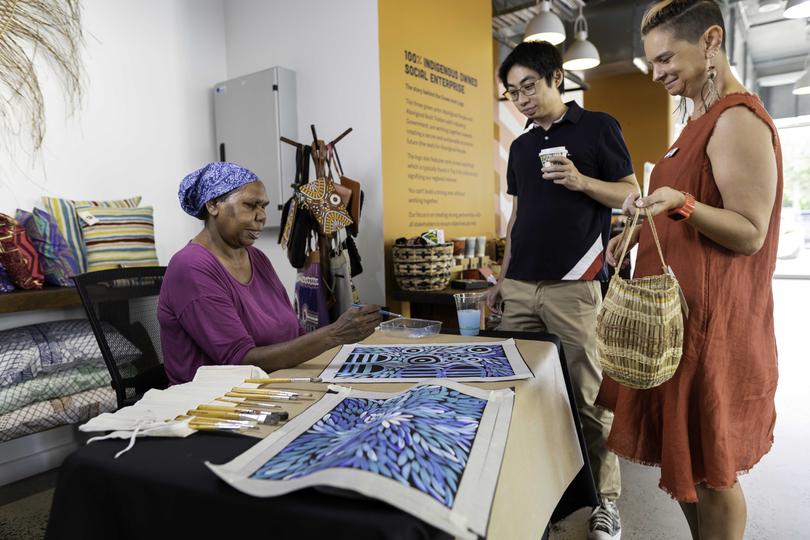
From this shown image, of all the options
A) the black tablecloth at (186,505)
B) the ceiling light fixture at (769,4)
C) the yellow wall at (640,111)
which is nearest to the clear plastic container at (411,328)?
the black tablecloth at (186,505)

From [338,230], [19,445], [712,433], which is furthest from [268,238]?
[712,433]

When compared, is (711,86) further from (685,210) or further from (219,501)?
(219,501)

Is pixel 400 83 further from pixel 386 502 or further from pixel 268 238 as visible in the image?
pixel 386 502

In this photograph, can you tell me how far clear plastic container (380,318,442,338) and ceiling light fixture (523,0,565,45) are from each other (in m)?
3.35

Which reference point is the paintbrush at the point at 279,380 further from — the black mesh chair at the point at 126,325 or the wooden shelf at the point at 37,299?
the wooden shelf at the point at 37,299

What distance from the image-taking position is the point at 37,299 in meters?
2.58

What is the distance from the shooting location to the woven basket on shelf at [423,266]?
289 cm

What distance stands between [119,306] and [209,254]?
1.40ft

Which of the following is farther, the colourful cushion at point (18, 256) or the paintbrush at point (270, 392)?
the colourful cushion at point (18, 256)

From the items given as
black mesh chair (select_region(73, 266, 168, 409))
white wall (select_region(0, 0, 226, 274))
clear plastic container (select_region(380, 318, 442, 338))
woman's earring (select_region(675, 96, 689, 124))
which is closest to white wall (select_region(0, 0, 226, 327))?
white wall (select_region(0, 0, 226, 274))

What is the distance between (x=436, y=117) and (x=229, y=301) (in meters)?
2.38

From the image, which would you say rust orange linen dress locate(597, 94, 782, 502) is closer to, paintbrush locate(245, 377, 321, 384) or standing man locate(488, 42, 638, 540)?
standing man locate(488, 42, 638, 540)

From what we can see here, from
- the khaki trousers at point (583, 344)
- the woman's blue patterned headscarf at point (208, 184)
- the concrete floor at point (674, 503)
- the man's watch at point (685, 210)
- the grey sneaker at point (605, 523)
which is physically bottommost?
the concrete floor at point (674, 503)

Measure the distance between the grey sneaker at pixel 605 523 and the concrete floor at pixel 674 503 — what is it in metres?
0.08
